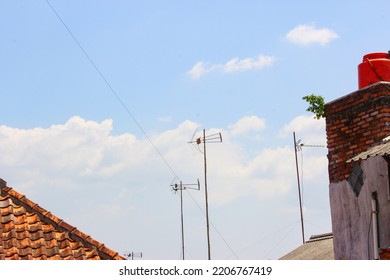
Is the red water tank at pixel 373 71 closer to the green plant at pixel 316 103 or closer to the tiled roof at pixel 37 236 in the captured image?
the green plant at pixel 316 103

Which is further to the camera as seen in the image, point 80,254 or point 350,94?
point 350,94

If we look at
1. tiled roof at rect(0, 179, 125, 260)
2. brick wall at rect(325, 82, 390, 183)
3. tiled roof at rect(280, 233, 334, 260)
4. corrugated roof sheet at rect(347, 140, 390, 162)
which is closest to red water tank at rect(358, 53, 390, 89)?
brick wall at rect(325, 82, 390, 183)

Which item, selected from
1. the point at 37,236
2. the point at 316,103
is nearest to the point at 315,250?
the point at 316,103

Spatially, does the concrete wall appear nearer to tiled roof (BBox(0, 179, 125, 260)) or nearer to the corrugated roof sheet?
the corrugated roof sheet

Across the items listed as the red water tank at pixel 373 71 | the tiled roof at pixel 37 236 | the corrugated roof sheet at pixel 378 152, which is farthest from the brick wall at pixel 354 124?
the tiled roof at pixel 37 236

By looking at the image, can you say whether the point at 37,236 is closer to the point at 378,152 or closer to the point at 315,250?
the point at 378,152

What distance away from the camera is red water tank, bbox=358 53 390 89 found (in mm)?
16781

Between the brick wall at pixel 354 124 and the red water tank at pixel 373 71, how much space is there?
0.72 meters

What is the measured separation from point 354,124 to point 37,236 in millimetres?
7140

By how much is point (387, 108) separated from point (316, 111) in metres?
2.81

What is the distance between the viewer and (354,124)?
1638 cm

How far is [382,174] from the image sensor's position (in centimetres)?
1491
